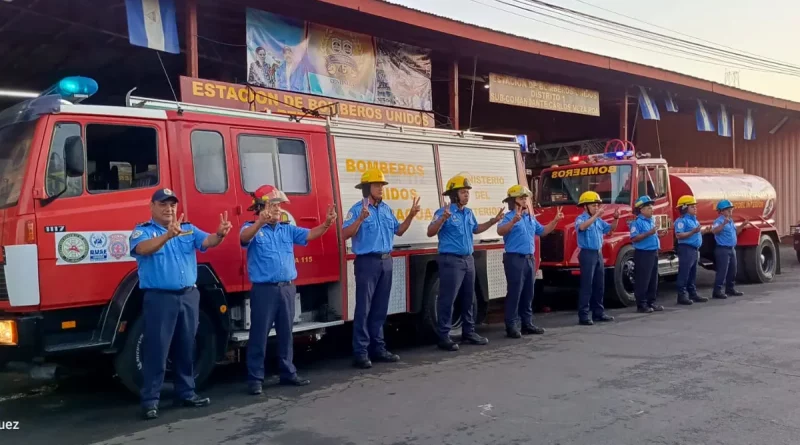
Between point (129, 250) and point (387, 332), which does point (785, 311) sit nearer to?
point (387, 332)

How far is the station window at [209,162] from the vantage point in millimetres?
6395

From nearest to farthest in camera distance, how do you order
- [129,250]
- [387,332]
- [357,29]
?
[129,250] → [387,332] → [357,29]

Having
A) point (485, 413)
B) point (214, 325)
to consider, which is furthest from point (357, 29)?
point (485, 413)

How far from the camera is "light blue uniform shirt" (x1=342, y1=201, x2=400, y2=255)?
7238mm

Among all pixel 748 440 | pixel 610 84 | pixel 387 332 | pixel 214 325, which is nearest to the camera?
pixel 748 440

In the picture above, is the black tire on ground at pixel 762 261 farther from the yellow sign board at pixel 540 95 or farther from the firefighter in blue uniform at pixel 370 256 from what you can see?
the firefighter in blue uniform at pixel 370 256

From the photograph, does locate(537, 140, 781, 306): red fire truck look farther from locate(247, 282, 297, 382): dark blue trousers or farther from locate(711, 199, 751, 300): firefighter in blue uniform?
locate(247, 282, 297, 382): dark blue trousers

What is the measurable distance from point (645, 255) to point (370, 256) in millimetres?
5510

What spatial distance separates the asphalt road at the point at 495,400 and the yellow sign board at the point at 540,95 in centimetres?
711

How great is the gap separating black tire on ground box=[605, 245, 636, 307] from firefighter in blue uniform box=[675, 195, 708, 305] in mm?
911

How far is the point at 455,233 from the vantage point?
810cm

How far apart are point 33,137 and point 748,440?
229 inches

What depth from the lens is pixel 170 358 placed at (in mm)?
6090

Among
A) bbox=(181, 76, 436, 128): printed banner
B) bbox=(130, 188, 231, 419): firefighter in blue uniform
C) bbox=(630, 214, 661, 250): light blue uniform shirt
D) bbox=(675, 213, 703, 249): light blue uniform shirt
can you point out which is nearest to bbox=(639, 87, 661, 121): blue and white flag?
bbox=(675, 213, 703, 249): light blue uniform shirt
